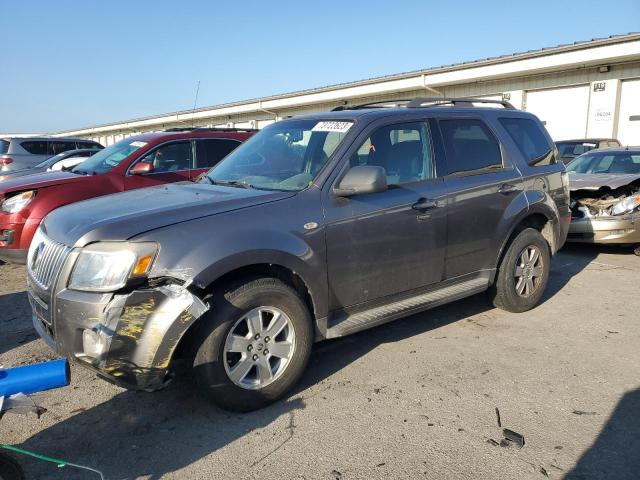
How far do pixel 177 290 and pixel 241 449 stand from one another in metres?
0.94

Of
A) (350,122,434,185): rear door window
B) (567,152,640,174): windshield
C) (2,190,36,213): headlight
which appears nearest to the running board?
(350,122,434,185): rear door window

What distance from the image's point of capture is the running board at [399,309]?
3.57 m

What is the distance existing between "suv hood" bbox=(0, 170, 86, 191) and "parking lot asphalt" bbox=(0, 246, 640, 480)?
215 centimetres

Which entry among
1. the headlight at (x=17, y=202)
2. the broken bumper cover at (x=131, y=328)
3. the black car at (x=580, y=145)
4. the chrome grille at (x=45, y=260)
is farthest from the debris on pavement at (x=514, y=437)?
the black car at (x=580, y=145)

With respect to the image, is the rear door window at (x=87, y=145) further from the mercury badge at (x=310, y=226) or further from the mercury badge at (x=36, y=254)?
the mercury badge at (x=310, y=226)

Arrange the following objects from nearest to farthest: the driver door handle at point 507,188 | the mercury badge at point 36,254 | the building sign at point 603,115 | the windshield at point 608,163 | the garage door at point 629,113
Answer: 1. the mercury badge at point 36,254
2. the driver door handle at point 507,188
3. the windshield at point 608,163
4. the garage door at point 629,113
5. the building sign at point 603,115

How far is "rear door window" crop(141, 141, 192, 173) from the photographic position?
7086mm

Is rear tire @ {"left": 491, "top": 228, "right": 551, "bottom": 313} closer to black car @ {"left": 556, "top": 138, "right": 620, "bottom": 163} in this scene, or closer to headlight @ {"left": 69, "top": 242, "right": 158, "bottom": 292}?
headlight @ {"left": 69, "top": 242, "right": 158, "bottom": 292}

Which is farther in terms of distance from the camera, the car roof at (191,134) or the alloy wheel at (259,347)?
the car roof at (191,134)

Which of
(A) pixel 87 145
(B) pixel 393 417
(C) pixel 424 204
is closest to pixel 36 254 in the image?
(B) pixel 393 417

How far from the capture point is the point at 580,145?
13992mm

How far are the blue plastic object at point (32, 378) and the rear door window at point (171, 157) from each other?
520 cm

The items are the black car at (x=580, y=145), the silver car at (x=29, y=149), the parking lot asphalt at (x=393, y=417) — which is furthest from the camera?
the silver car at (x=29, y=149)

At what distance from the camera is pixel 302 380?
3.64m
